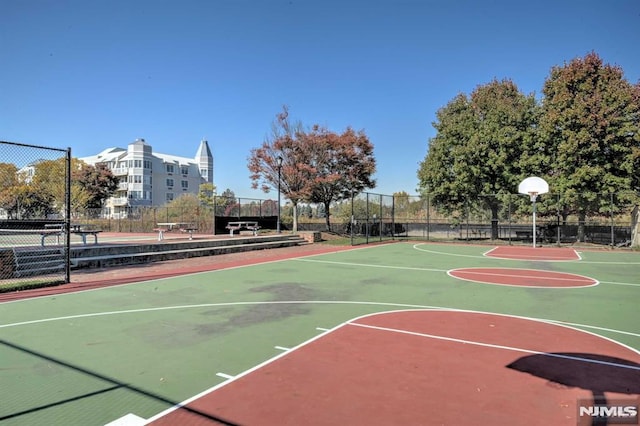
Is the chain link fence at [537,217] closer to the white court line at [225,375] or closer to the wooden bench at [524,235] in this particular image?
the wooden bench at [524,235]

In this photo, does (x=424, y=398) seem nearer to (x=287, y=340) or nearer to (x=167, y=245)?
(x=287, y=340)

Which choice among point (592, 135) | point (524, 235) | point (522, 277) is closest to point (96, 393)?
point (522, 277)

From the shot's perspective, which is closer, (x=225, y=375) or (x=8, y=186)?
(x=225, y=375)

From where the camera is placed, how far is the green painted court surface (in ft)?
12.2

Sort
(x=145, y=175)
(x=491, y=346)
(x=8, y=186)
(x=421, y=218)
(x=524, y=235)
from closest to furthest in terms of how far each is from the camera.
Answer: (x=491, y=346) → (x=8, y=186) → (x=524, y=235) → (x=421, y=218) → (x=145, y=175)

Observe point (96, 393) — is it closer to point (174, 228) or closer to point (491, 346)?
point (491, 346)

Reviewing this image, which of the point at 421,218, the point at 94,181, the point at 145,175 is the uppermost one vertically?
the point at 145,175

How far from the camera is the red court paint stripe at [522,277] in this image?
32.0ft

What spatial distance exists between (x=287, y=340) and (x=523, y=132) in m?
22.9

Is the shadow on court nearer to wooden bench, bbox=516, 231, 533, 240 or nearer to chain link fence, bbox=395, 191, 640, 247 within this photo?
chain link fence, bbox=395, 191, 640, 247

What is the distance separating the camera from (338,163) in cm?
2812

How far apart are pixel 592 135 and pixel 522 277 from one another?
49.5 ft

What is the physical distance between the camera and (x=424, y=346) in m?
5.02

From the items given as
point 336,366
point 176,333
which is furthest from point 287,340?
point 176,333
